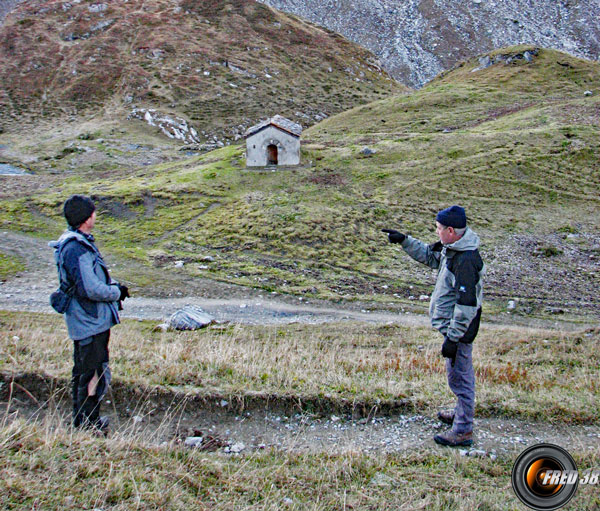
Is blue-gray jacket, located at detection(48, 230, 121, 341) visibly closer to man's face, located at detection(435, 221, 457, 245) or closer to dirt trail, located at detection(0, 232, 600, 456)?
dirt trail, located at detection(0, 232, 600, 456)

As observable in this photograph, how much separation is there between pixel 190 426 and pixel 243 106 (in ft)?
177

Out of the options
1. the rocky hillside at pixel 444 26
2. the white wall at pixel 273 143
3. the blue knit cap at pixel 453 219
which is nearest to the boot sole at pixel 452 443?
the blue knit cap at pixel 453 219

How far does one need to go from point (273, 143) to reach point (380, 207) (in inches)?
378

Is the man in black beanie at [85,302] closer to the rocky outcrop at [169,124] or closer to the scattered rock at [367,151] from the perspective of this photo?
the scattered rock at [367,151]

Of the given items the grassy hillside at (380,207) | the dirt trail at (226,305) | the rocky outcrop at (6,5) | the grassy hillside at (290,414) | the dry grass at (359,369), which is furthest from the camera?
the rocky outcrop at (6,5)

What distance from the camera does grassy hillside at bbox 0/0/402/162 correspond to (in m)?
52.3

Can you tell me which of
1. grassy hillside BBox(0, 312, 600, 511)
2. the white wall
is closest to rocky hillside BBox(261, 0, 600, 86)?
the white wall

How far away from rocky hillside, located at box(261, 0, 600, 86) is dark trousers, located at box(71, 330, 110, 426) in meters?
96.9

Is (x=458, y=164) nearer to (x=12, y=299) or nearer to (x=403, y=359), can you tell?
(x=403, y=359)

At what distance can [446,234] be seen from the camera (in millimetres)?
5410

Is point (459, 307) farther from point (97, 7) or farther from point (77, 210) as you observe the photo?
point (97, 7)

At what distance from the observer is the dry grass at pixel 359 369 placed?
6.27 meters

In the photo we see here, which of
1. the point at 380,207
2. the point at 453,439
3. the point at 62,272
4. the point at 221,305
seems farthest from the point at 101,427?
the point at 380,207

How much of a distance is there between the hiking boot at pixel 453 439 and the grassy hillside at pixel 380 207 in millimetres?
10117
